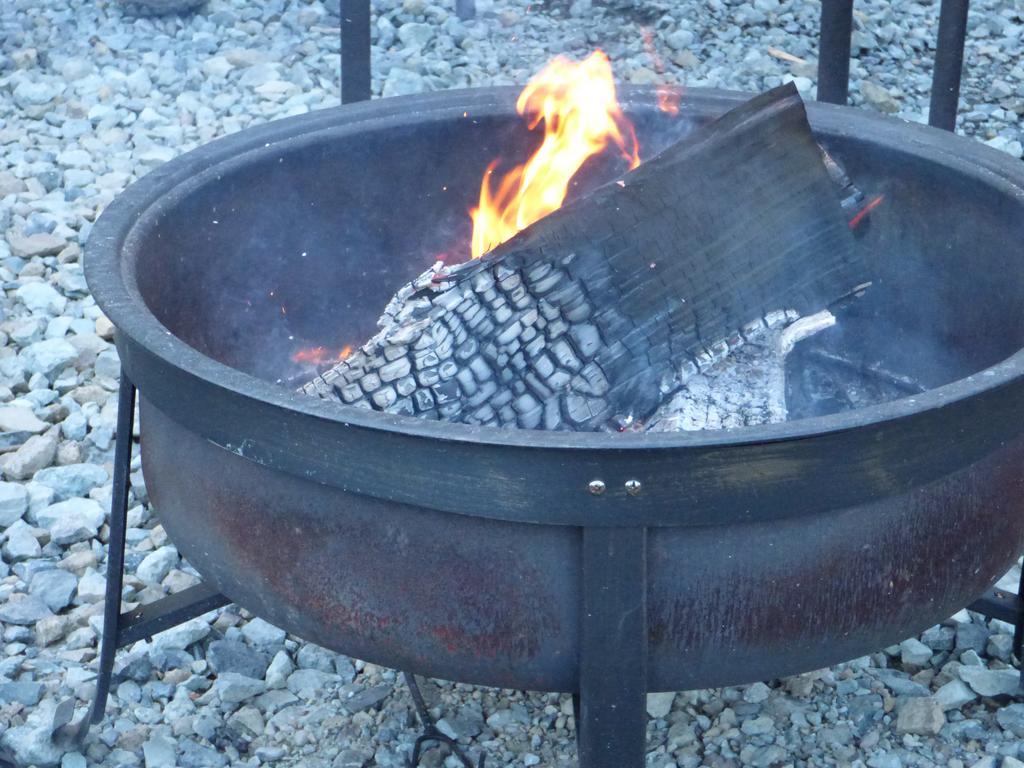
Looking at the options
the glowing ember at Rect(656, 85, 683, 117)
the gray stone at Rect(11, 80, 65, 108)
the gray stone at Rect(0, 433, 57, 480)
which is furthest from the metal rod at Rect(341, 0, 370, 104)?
the gray stone at Rect(11, 80, 65, 108)

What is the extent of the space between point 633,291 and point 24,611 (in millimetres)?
1306

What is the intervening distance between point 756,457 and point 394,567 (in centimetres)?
43

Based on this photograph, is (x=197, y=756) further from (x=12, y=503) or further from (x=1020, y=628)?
(x=1020, y=628)

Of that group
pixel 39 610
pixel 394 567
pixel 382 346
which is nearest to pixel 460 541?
pixel 394 567

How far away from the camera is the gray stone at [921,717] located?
2.17 meters

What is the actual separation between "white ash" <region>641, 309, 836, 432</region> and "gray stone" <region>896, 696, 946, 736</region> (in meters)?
0.61

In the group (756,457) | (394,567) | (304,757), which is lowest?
(304,757)

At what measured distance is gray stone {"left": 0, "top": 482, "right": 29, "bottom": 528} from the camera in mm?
2686

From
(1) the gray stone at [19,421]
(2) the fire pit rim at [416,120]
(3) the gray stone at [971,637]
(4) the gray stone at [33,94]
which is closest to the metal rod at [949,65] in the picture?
(2) the fire pit rim at [416,120]

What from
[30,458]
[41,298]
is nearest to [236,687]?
[30,458]

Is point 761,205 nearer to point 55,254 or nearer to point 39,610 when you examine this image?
point 39,610

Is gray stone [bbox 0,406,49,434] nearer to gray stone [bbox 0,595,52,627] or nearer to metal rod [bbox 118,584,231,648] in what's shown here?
gray stone [bbox 0,595,52,627]

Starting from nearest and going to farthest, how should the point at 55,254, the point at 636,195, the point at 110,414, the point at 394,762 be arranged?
the point at 636,195 → the point at 394,762 → the point at 110,414 → the point at 55,254

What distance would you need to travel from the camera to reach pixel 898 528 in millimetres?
1561
